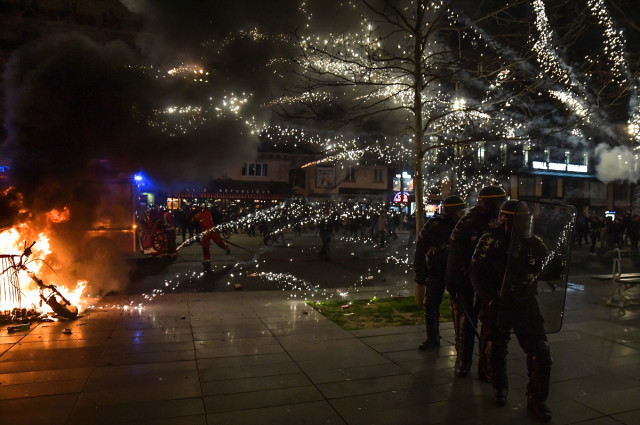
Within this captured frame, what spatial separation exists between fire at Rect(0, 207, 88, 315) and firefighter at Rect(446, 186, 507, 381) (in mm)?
5060

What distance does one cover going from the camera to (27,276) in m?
6.19

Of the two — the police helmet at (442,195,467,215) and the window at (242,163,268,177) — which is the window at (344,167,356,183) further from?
the police helmet at (442,195,467,215)

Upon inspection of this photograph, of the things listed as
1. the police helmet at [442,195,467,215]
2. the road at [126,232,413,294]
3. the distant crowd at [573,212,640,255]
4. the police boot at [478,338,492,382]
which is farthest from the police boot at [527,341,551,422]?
the distant crowd at [573,212,640,255]

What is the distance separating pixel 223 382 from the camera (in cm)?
392

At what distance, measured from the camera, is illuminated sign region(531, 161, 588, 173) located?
3464cm

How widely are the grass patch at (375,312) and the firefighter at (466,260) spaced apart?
1.84 metres

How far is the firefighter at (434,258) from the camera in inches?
190

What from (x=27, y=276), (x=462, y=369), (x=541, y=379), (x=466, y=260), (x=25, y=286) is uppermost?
(x=466, y=260)

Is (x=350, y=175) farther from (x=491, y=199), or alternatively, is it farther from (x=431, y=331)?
(x=491, y=199)

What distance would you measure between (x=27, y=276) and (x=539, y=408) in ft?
20.8

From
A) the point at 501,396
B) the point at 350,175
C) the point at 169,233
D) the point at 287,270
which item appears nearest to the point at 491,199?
the point at 501,396

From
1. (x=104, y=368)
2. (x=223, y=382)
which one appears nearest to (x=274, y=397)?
(x=223, y=382)

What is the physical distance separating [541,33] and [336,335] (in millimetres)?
5068

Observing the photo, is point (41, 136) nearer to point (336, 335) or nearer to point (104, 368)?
point (104, 368)
